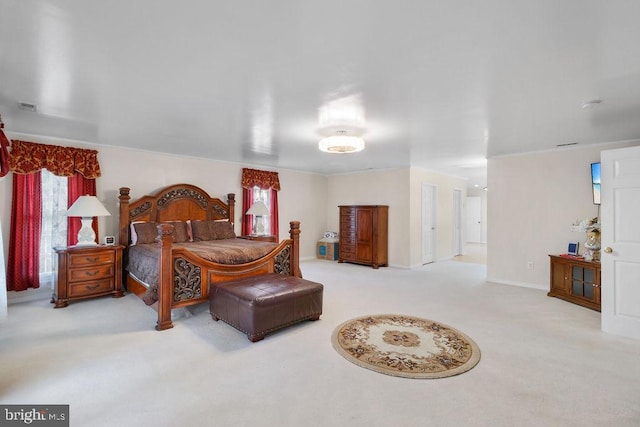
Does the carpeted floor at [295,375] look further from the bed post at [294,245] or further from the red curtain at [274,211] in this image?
the red curtain at [274,211]

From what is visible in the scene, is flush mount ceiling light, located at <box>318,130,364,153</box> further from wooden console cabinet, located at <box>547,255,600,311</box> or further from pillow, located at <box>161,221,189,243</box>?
wooden console cabinet, located at <box>547,255,600,311</box>

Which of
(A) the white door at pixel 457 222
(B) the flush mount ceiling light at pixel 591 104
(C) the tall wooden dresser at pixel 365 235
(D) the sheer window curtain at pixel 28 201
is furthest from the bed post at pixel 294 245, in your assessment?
(A) the white door at pixel 457 222

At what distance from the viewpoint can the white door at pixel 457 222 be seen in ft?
27.2

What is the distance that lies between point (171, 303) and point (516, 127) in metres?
4.43

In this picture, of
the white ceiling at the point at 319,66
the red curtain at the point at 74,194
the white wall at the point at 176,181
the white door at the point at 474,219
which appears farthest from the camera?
the white door at the point at 474,219

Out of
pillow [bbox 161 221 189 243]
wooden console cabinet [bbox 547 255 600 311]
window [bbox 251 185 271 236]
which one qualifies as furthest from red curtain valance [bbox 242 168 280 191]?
wooden console cabinet [bbox 547 255 600 311]

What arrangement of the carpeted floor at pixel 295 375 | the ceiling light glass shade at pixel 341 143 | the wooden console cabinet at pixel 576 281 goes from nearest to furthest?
1. the carpeted floor at pixel 295 375
2. the ceiling light glass shade at pixel 341 143
3. the wooden console cabinet at pixel 576 281

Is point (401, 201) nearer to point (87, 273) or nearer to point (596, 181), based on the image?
point (596, 181)

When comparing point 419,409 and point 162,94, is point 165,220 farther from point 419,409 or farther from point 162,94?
point 419,409

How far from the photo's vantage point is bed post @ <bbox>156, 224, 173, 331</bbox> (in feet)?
10.4

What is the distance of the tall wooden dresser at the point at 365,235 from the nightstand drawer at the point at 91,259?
4.55 meters

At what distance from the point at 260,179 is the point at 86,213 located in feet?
10.4

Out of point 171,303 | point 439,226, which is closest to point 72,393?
point 171,303

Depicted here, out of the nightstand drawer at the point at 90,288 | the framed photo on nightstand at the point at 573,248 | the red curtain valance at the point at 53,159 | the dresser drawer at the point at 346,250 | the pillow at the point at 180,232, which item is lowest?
the nightstand drawer at the point at 90,288
